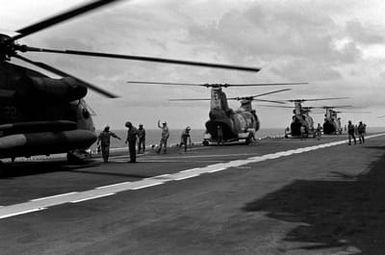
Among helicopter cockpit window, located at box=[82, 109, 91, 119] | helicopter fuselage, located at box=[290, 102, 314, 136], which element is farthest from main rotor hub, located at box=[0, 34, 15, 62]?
helicopter fuselage, located at box=[290, 102, 314, 136]

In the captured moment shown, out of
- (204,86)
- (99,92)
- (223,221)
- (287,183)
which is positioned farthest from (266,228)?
(204,86)

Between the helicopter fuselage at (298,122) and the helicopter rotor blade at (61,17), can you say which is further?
the helicopter fuselage at (298,122)

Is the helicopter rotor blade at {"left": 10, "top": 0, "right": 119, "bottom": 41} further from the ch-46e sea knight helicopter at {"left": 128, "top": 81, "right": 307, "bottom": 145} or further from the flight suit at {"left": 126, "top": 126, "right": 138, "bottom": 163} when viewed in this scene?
the ch-46e sea knight helicopter at {"left": 128, "top": 81, "right": 307, "bottom": 145}

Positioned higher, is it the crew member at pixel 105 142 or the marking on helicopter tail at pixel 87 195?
the crew member at pixel 105 142

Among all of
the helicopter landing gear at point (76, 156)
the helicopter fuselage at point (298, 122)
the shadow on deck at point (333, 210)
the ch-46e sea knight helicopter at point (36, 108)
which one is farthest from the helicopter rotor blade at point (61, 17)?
the helicopter fuselage at point (298, 122)

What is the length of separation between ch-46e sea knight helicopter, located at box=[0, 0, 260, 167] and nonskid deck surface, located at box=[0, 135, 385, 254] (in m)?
1.56

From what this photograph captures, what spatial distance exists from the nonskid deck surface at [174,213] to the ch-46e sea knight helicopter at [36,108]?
1558 mm

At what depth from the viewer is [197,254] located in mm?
5465

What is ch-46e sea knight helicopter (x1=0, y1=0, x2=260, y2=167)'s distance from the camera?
15.1 metres

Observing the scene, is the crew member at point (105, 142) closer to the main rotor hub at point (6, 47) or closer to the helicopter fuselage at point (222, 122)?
the main rotor hub at point (6, 47)

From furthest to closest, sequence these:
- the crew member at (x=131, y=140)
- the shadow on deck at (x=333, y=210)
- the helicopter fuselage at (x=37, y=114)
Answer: the crew member at (x=131, y=140) < the helicopter fuselage at (x=37, y=114) < the shadow on deck at (x=333, y=210)

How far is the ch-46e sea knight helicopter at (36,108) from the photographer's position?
1515cm

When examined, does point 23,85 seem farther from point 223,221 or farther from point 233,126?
point 233,126

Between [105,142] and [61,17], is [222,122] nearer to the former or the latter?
[105,142]
